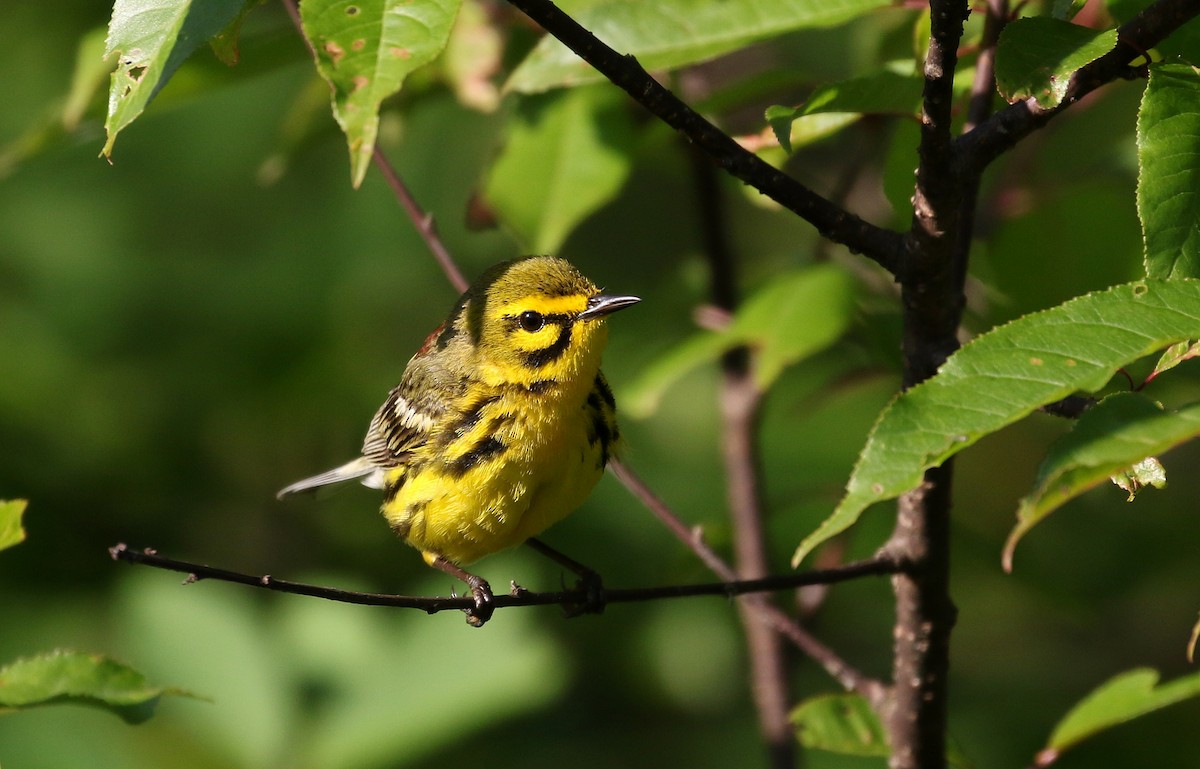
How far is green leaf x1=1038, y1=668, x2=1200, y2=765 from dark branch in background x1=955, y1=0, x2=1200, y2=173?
1063 millimetres

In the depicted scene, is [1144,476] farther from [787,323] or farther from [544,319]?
[544,319]

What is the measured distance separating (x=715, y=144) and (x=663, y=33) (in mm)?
922

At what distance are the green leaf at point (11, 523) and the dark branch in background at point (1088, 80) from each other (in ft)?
5.56

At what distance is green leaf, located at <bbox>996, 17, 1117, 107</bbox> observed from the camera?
1.96m

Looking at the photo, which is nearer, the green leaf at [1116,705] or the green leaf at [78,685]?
the green leaf at [78,685]

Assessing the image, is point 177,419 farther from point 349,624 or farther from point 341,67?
point 341,67

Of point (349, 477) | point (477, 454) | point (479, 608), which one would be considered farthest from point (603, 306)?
point (349, 477)

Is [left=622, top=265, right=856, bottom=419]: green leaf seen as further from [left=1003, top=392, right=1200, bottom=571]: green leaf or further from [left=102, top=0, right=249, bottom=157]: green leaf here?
[left=102, top=0, right=249, bottom=157]: green leaf

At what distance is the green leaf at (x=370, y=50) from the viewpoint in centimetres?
174

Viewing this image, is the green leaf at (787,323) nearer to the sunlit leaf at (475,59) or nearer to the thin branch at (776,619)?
the thin branch at (776,619)

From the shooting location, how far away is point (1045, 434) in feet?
19.6

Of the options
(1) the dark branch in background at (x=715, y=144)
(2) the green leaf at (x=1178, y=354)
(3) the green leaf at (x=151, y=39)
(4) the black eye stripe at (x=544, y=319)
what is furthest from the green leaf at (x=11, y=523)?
(2) the green leaf at (x=1178, y=354)

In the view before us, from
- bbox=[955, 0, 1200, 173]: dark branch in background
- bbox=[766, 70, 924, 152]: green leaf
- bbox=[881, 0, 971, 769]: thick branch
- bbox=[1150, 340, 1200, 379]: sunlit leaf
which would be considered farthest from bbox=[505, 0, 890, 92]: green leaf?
bbox=[1150, 340, 1200, 379]: sunlit leaf

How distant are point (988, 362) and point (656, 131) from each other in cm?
202
